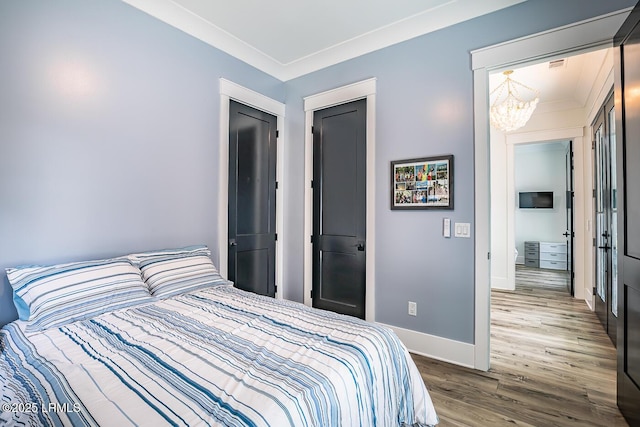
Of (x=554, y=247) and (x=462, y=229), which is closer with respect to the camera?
(x=462, y=229)

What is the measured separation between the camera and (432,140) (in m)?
2.73

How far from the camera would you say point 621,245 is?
6.08ft

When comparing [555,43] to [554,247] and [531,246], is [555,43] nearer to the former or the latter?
[554,247]

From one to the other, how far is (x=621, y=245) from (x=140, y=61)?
359 centimetres

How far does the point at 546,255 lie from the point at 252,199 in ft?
23.9

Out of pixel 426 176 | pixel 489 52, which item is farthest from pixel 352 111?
pixel 489 52

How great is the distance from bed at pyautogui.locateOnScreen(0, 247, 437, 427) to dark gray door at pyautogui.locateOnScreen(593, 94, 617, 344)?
277 centimetres

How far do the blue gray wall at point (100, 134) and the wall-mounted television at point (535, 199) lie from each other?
7566mm

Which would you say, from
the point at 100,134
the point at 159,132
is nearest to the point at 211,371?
the point at 100,134

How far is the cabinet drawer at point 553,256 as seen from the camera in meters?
7.04

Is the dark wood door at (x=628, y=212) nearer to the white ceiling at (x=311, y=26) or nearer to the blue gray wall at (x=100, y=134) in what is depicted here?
the white ceiling at (x=311, y=26)

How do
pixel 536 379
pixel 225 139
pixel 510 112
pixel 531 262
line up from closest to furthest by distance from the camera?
pixel 536 379, pixel 225 139, pixel 510 112, pixel 531 262

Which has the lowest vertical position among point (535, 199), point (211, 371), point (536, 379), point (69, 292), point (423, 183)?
point (536, 379)

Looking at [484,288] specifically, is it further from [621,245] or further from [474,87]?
[474,87]
